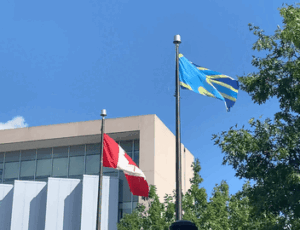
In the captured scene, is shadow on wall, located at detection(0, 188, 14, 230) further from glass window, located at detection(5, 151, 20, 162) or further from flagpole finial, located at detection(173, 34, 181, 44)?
flagpole finial, located at detection(173, 34, 181, 44)

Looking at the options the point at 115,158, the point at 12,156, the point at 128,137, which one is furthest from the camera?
the point at 12,156

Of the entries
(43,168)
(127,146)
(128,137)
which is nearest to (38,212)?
(43,168)

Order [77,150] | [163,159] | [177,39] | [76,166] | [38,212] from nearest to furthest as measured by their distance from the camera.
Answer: [177,39]
[38,212]
[163,159]
[76,166]
[77,150]

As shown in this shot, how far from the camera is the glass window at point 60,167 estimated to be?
1287 inches

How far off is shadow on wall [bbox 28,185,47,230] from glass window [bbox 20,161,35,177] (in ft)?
13.6

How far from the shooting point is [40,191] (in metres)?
30.1

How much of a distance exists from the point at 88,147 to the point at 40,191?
5.03 m

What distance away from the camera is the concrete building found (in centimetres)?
3012

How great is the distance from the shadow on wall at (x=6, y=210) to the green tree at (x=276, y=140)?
69.3ft

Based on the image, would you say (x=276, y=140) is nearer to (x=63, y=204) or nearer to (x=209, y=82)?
(x=209, y=82)

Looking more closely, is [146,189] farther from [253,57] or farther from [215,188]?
[253,57]

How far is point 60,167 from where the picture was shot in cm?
3297

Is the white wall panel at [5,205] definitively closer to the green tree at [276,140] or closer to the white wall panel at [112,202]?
the white wall panel at [112,202]

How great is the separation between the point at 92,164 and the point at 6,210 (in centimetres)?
669
